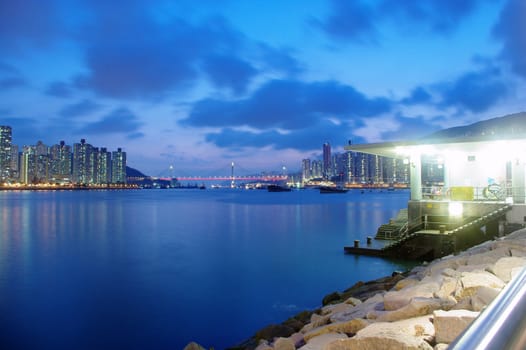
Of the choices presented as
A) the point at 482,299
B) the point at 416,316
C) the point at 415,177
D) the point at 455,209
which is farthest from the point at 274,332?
the point at 415,177

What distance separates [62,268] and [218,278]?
742 centimetres

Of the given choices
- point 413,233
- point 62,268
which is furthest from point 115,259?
point 413,233

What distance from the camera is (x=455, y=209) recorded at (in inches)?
612

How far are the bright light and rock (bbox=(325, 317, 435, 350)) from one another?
12.8 metres

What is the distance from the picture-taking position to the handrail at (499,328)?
0.97 meters

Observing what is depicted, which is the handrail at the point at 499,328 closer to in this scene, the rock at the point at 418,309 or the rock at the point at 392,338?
the rock at the point at 392,338

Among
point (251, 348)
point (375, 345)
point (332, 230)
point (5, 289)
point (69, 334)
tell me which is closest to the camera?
point (375, 345)

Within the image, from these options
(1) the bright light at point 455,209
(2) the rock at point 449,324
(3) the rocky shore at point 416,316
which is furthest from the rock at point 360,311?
(1) the bright light at point 455,209

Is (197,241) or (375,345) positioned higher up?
(375,345)

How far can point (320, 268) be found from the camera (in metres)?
15.9

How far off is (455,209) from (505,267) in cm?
1089

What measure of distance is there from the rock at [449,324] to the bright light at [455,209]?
13214 millimetres

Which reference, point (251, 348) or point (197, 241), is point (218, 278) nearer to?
point (251, 348)

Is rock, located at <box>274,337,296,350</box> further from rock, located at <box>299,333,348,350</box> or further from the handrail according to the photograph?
the handrail
